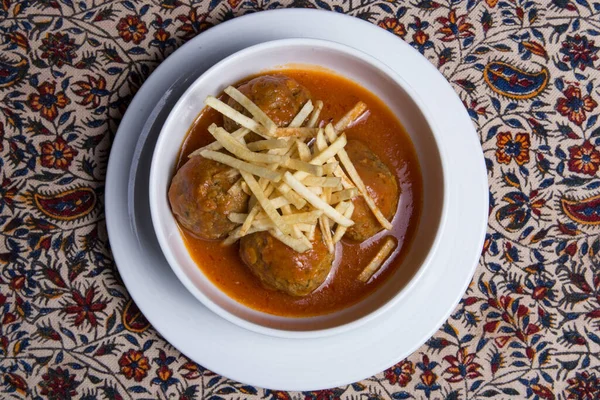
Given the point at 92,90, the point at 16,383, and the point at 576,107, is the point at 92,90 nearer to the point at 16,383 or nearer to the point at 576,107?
the point at 16,383

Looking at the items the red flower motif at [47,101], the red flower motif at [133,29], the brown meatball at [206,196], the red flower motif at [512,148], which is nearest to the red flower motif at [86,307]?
the brown meatball at [206,196]

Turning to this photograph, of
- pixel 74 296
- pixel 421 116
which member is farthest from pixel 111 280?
pixel 421 116

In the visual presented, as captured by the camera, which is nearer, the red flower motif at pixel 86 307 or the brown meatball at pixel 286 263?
the brown meatball at pixel 286 263

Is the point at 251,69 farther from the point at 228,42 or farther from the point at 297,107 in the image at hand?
the point at 297,107

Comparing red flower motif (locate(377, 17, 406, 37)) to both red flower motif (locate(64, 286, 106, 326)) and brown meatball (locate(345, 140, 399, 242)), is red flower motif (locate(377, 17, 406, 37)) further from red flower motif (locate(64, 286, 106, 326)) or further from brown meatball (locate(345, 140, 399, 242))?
red flower motif (locate(64, 286, 106, 326))

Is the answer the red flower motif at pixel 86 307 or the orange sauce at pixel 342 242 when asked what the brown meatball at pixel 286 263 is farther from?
the red flower motif at pixel 86 307

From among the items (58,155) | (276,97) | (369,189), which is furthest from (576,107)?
(58,155)
